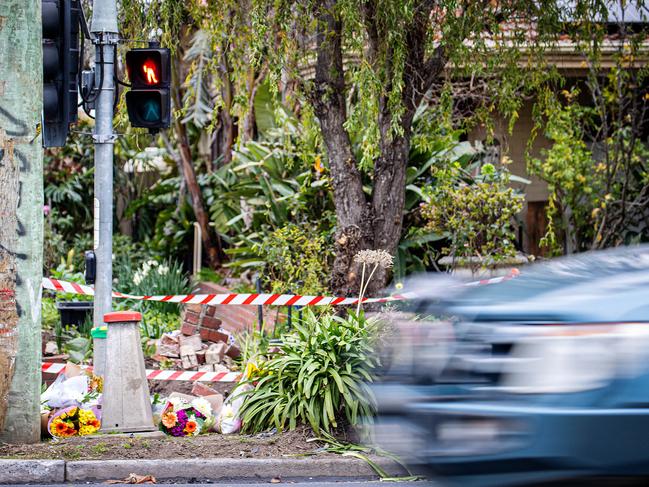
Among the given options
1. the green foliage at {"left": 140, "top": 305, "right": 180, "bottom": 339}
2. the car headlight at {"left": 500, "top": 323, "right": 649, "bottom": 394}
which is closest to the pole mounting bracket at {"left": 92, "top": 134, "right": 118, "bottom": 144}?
the green foliage at {"left": 140, "top": 305, "right": 180, "bottom": 339}

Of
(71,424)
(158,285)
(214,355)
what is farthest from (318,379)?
(158,285)

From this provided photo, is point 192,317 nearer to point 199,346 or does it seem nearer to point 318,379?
point 199,346

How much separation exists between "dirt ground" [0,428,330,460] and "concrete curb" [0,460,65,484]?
0.18 m

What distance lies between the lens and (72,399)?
26.0 feet

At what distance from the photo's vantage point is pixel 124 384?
7.59 metres

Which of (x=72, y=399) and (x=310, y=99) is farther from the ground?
(x=310, y=99)

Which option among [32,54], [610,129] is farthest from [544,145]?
[32,54]

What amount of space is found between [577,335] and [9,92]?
16.8ft

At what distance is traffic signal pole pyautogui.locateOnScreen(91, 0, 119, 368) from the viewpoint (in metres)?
8.59

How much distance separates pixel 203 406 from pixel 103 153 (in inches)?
98.1

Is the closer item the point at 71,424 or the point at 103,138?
the point at 71,424

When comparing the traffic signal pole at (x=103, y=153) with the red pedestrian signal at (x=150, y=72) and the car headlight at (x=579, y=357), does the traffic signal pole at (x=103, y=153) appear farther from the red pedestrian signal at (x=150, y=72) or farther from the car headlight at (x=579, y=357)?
the car headlight at (x=579, y=357)

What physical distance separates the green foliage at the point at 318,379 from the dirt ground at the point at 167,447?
0.57ft

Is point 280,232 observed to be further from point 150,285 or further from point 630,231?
point 630,231
